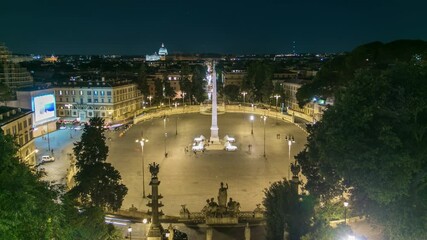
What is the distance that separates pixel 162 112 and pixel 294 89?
1000 inches

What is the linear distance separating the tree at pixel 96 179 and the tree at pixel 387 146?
43.9ft

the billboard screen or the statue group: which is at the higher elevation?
the billboard screen

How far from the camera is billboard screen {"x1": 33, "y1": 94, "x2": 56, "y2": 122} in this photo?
214 ft

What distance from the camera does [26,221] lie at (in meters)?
14.2

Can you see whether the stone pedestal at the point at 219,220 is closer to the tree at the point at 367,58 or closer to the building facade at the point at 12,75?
the tree at the point at 367,58

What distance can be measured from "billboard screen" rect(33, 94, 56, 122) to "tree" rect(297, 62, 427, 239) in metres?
53.1

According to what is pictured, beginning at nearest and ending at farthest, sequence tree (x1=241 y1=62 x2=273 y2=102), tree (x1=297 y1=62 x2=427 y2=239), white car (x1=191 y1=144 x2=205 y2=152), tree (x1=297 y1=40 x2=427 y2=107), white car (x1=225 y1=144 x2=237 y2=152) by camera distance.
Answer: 1. tree (x1=297 y1=62 x2=427 y2=239)
2. tree (x1=297 y1=40 x2=427 y2=107)
3. white car (x1=191 y1=144 x2=205 y2=152)
4. white car (x1=225 y1=144 x2=237 y2=152)
5. tree (x1=241 y1=62 x2=273 y2=102)

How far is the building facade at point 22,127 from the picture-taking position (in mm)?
42862

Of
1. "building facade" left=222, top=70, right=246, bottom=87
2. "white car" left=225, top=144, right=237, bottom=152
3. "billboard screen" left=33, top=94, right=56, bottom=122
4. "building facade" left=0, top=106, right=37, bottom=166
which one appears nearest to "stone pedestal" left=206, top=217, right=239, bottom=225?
"building facade" left=0, top=106, right=37, bottom=166

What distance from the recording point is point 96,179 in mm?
28031

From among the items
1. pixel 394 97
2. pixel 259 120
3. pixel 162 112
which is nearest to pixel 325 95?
pixel 394 97

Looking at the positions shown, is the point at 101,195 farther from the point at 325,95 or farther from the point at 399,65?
the point at 325,95

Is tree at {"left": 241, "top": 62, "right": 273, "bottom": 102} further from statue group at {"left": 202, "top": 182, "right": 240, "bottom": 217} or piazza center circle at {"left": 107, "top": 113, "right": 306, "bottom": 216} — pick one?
statue group at {"left": 202, "top": 182, "right": 240, "bottom": 217}

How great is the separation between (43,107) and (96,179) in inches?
1701
